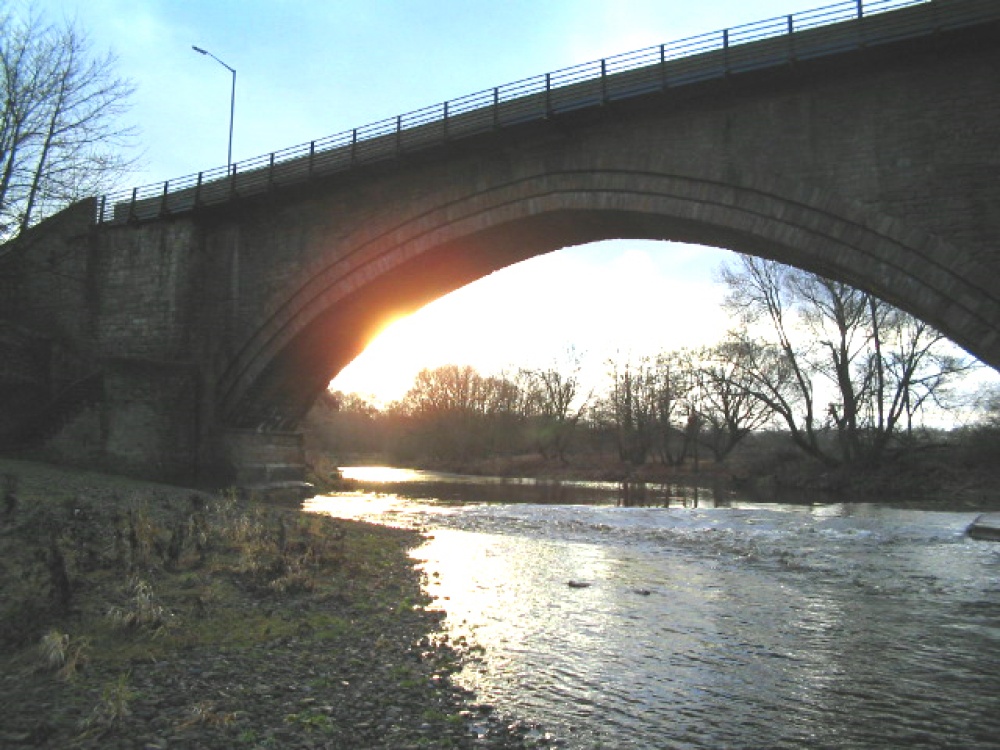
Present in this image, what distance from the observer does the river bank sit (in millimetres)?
4004

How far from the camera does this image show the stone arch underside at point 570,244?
13.4 metres

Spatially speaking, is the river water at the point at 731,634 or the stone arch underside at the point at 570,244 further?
the stone arch underside at the point at 570,244

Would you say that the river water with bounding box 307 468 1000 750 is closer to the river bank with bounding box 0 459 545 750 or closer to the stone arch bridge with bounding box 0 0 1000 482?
the river bank with bounding box 0 459 545 750

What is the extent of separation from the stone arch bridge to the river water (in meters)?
5.65

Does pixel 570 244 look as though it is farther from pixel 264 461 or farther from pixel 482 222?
pixel 264 461

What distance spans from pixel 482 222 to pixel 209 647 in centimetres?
1523

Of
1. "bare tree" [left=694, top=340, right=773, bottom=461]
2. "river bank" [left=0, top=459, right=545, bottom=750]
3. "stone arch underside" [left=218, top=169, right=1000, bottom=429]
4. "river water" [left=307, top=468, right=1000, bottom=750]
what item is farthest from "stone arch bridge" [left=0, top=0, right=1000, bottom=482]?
"bare tree" [left=694, top=340, right=773, bottom=461]

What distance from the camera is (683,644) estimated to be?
642cm

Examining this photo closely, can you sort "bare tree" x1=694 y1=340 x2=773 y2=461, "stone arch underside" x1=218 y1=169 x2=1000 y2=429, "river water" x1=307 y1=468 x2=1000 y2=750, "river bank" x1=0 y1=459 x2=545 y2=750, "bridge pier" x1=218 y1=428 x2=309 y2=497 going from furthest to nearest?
"bare tree" x1=694 y1=340 x2=773 y2=461, "bridge pier" x1=218 y1=428 x2=309 y2=497, "stone arch underside" x1=218 y1=169 x2=1000 y2=429, "river water" x1=307 y1=468 x2=1000 y2=750, "river bank" x1=0 y1=459 x2=545 y2=750

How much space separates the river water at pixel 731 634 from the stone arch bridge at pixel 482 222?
18.5 feet

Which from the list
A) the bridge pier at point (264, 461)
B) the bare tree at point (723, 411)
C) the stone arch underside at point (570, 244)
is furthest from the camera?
the bare tree at point (723, 411)

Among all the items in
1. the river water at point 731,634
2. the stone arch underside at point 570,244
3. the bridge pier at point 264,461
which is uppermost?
the stone arch underside at point 570,244

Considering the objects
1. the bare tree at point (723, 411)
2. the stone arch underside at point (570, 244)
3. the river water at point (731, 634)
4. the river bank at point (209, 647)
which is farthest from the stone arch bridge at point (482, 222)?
the bare tree at point (723, 411)

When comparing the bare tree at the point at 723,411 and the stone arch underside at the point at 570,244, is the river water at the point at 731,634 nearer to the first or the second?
the stone arch underside at the point at 570,244
